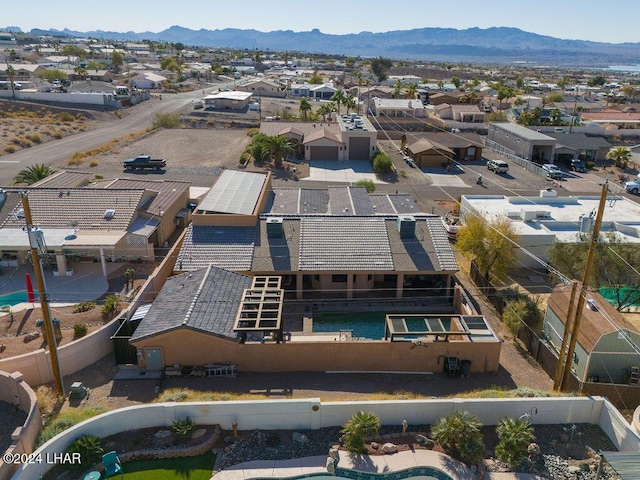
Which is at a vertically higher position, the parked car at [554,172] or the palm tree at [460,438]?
the palm tree at [460,438]

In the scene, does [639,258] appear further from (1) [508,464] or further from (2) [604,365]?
(1) [508,464]

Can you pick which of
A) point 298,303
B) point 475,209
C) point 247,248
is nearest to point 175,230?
point 247,248

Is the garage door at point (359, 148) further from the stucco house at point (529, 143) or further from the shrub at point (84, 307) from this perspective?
the shrub at point (84, 307)

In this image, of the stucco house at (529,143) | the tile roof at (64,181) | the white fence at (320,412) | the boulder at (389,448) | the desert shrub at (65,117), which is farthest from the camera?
the desert shrub at (65,117)

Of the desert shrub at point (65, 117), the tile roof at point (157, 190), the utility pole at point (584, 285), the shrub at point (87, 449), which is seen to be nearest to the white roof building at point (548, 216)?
the utility pole at point (584, 285)

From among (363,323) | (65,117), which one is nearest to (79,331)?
(363,323)

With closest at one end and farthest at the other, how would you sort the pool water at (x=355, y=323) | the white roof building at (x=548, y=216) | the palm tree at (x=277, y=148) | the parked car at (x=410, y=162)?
the pool water at (x=355, y=323) < the white roof building at (x=548, y=216) < the palm tree at (x=277, y=148) < the parked car at (x=410, y=162)

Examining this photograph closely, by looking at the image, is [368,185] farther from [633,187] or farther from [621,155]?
[621,155]
